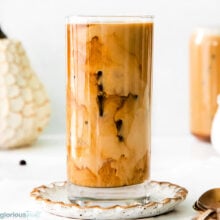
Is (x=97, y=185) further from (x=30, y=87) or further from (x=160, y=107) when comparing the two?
(x=160, y=107)

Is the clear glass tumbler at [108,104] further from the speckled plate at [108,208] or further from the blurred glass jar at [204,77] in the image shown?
the blurred glass jar at [204,77]

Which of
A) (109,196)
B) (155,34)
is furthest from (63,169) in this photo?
(155,34)

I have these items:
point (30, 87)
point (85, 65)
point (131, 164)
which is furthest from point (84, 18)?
point (30, 87)

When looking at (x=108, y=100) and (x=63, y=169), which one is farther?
(x=63, y=169)

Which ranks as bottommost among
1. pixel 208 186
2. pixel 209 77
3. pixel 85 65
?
pixel 208 186

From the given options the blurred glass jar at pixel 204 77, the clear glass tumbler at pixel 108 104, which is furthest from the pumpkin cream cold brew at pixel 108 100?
the blurred glass jar at pixel 204 77

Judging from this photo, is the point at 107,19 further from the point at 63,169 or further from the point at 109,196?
the point at 63,169
